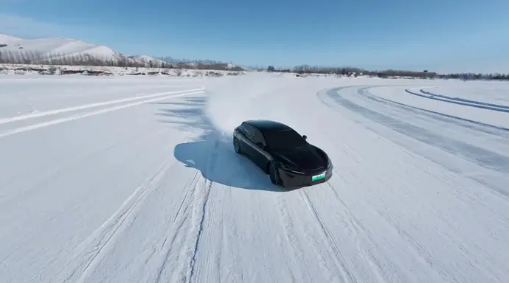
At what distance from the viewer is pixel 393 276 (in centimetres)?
351

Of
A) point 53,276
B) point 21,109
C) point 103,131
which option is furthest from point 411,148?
point 21,109

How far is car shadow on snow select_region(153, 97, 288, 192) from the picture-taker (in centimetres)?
629

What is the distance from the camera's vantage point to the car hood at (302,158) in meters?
5.83

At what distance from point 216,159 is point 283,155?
2.51m

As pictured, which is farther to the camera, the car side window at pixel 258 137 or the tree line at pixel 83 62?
the tree line at pixel 83 62

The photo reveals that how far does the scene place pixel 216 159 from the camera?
25.6 ft

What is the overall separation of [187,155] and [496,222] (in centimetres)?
764

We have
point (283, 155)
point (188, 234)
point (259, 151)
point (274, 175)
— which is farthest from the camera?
point (259, 151)

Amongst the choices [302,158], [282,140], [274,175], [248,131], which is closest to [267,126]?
[248,131]

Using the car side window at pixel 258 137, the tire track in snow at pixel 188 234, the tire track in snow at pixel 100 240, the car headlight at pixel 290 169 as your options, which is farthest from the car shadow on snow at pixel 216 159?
the tire track in snow at pixel 100 240

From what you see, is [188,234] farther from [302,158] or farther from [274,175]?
[302,158]

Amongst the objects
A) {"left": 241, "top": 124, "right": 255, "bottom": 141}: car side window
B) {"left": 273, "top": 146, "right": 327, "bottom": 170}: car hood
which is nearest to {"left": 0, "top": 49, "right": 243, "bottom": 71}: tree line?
{"left": 241, "top": 124, "right": 255, "bottom": 141}: car side window

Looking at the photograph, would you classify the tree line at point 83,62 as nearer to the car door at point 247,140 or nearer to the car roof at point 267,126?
the car door at point 247,140

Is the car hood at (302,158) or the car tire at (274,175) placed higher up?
the car hood at (302,158)
